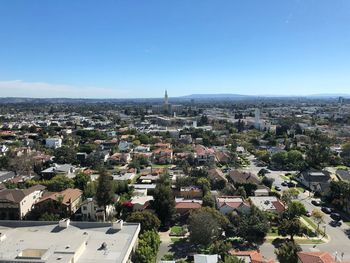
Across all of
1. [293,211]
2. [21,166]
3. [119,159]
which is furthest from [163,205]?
[119,159]

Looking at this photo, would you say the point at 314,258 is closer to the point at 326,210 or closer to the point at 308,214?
the point at 308,214

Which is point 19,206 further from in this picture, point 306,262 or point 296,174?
point 296,174

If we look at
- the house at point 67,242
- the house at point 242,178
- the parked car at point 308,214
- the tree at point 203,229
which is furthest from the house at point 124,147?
the tree at point 203,229

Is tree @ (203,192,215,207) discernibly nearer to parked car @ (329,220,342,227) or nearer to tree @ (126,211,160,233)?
tree @ (126,211,160,233)

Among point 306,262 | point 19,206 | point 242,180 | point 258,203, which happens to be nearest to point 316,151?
point 242,180

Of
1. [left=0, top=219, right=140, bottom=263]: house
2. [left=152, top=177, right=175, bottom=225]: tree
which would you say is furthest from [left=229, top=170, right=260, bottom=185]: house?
[left=0, top=219, right=140, bottom=263]: house
